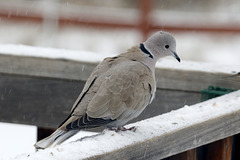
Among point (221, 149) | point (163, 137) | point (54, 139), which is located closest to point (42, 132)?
point (54, 139)

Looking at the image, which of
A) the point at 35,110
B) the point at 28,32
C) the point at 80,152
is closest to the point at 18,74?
the point at 35,110

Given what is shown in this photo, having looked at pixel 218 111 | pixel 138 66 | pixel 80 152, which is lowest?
pixel 80 152

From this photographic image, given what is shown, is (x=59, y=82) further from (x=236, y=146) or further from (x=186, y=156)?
(x=186, y=156)

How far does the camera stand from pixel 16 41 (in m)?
14.4

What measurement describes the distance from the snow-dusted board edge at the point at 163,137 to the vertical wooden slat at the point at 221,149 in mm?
77

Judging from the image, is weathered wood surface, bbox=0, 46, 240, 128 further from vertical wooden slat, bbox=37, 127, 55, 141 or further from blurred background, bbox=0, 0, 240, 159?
blurred background, bbox=0, 0, 240, 159

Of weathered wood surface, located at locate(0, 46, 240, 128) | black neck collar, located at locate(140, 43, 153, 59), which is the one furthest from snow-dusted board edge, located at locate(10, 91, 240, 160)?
weathered wood surface, located at locate(0, 46, 240, 128)

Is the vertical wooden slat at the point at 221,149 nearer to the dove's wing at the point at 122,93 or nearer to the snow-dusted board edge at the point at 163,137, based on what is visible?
the snow-dusted board edge at the point at 163,137

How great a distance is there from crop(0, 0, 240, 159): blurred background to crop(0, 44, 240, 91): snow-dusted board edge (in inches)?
169

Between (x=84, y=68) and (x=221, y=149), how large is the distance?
1136 mm

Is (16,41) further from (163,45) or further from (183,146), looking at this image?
(183,146)

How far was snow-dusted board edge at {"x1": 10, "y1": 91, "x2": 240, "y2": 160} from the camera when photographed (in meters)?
1.92

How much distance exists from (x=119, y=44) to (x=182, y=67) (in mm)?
10489

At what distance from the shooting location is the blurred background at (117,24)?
866cm
